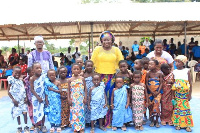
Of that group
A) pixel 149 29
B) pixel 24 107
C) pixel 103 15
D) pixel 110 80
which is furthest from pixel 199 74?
pixel 24 107

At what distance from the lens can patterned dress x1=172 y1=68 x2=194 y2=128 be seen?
3.60 m

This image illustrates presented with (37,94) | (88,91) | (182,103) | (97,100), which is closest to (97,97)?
(97,100)

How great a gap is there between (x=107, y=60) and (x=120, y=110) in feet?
3.17

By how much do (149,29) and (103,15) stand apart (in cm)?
447

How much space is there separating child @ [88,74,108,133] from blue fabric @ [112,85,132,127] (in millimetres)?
220

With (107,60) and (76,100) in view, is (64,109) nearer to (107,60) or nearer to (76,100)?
(76,100)

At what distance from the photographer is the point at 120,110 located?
3641 mm

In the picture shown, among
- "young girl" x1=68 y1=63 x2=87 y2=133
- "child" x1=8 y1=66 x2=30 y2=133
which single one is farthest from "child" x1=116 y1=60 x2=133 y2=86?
"child" x1=8 y1=66 x2=30 y2=133

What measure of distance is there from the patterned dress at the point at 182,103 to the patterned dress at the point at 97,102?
4.49 feet

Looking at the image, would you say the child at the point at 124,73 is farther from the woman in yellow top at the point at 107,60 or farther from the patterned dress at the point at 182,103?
the patterned dress at the point at 182,103

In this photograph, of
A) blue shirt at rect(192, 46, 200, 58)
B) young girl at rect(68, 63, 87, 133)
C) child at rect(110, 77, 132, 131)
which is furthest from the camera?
blue shirt at rect(192, 46, 200, 58)

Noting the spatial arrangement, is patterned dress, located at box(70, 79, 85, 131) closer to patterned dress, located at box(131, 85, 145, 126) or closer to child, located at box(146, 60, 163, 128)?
patterned dress, located at box(131, 85, 145, 126)

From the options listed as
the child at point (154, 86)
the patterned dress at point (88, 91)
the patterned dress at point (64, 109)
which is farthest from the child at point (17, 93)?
the child at point (154, 86)

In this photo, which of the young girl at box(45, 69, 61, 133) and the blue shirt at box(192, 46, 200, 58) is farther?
the blue shirt at box(192, 46, 200, 58)
